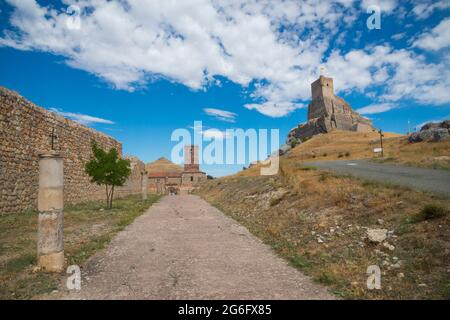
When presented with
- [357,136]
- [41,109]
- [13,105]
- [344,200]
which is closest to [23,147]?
[13,105]

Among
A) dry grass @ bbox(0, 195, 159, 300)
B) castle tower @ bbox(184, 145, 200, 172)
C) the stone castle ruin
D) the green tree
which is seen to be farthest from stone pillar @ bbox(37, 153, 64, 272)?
the stone castle ruin

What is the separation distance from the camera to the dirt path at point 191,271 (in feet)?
15.0

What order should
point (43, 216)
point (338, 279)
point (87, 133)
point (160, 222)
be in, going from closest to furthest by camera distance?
1. point (338, 279)
2. point (43, 216)
3. point (160, 222)
4. point (87, 133)

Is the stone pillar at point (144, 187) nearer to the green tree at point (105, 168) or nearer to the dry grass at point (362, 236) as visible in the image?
the green tree at point (105, 168)

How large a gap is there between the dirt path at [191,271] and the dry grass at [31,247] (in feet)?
1.62

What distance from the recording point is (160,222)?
40.9ft

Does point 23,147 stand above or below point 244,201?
above

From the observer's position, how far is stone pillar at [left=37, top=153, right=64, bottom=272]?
5.89 metres

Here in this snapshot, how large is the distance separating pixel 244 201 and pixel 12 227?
463 inches

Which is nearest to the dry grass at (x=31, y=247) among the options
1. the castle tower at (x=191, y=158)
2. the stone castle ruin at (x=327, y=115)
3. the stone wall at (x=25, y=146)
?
the stone wall at (x=25, y=146)

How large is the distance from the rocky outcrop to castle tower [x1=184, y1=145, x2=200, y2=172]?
169 ft

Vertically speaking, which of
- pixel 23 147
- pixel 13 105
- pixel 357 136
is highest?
pixel 357 136

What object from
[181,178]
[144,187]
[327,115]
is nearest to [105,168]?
[144,187]

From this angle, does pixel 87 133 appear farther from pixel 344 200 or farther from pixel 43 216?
pixel 344 200
